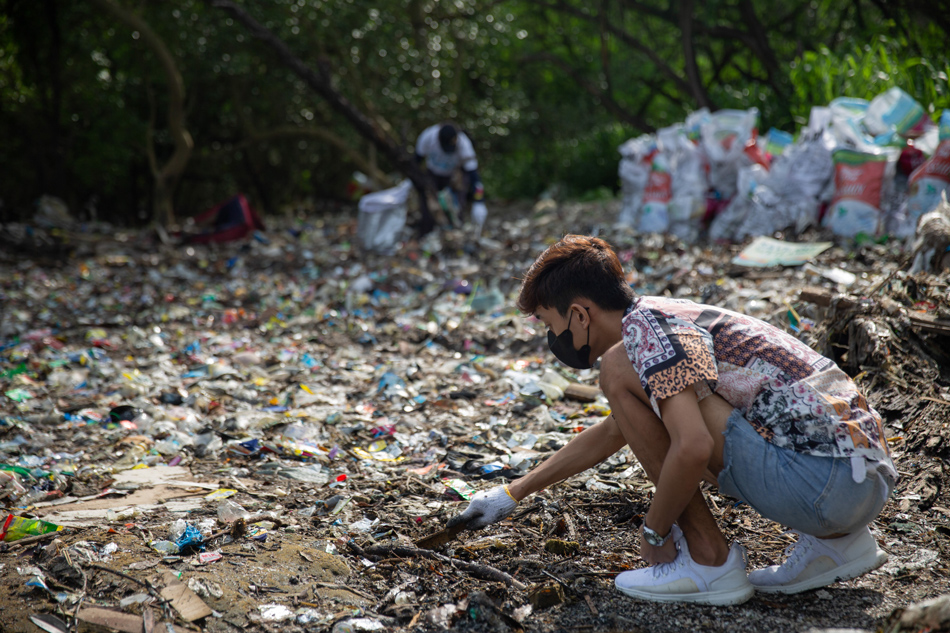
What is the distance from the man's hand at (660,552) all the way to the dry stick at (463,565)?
0.35 meters

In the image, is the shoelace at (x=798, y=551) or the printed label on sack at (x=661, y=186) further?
the printed label on sack at (x=661, y=186)

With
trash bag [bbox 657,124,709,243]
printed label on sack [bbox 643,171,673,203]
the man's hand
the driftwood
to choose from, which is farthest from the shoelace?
printed label on sack [bbox 643,171,673,203]

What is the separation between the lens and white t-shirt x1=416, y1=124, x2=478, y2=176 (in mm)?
7820

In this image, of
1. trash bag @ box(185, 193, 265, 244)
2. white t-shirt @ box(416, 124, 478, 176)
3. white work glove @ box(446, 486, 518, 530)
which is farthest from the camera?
trash bag @ box(185, 193, 265, 244)

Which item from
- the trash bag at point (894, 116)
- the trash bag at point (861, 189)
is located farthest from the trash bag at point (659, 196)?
the trash bag at point (894, 116)

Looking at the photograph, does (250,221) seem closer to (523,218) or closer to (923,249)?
(523,218)

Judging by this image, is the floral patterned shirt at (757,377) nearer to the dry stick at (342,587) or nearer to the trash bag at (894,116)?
the dry stick at (342,587)

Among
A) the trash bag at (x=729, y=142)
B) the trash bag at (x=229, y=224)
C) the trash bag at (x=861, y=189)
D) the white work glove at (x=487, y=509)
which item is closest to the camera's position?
the white work glove at (x=487, y=509)

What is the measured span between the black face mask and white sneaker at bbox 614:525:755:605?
510mm

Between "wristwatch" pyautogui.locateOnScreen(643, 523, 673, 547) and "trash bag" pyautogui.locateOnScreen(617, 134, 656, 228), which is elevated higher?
"trash bag" pyautogui.locateOnScreen(617, 134, 656, 228)

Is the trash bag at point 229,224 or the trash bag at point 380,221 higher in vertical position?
the trash bag at point 380,221

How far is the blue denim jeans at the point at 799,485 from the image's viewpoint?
5.27 ft

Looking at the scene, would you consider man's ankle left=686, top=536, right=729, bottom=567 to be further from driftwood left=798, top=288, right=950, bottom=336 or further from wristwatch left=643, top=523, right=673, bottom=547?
driftwood left=798, top=288, right=950, bottom=336

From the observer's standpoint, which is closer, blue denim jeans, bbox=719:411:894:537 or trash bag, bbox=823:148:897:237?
blue denim jeans, bbox=719:411:894:537
